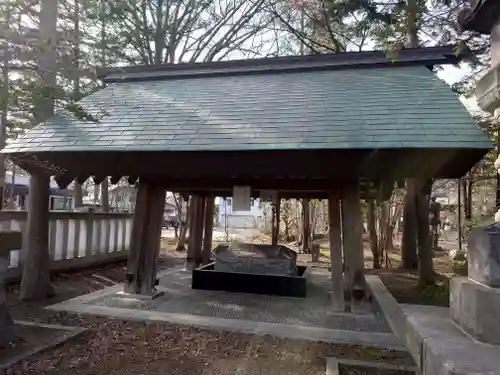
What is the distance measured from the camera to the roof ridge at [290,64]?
7.62 metres

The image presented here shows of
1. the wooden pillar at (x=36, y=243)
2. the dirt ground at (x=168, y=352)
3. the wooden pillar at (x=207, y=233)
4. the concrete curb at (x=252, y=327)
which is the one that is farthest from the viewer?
the wooden pillar at (x=207, y=233)

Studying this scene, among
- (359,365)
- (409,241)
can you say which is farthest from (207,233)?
(359,365)

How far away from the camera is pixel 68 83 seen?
7.78m

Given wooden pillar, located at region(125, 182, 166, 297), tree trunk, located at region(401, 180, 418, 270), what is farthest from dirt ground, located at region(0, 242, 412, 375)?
tree trunk, located at region(401, 180, 418, 270)

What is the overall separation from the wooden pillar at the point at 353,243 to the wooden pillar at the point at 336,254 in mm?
164

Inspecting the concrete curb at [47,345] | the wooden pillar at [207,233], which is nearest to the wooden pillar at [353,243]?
the concrete curb at [47,345]

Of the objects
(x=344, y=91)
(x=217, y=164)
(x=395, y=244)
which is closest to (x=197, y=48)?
(x=344, y=91)

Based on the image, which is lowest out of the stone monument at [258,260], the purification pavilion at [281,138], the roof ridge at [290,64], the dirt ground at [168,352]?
the dirt ground at [168,352]

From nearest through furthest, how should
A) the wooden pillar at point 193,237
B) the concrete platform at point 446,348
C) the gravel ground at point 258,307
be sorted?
the concrete platform at point 446,348, the gravel ground at point 258,307, the wooden pillar at point 193,237

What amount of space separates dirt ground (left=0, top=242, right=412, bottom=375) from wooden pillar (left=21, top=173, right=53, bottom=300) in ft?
2.54

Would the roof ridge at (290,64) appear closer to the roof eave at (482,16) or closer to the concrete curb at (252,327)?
the roof eave at (482,16)

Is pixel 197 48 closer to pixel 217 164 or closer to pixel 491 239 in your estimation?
pixel 217 164

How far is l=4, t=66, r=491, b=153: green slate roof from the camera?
5383 millimetres

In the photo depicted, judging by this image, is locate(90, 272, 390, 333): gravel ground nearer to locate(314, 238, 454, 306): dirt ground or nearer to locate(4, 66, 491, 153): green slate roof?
locate(314, 238, 454, 306): dirt ground
